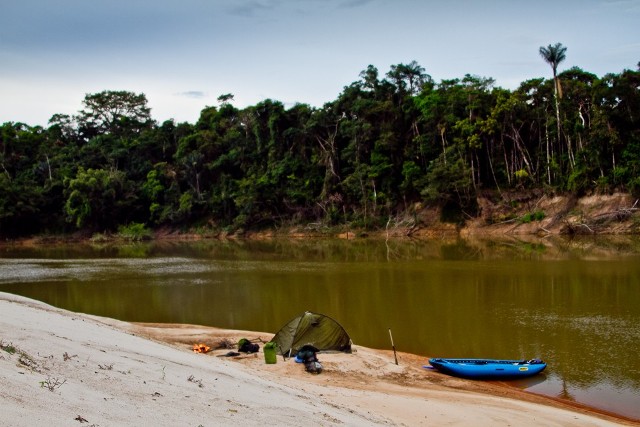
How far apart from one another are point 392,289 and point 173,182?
50.9 meters

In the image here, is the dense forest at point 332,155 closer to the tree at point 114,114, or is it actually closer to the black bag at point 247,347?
the tree at point 114,114

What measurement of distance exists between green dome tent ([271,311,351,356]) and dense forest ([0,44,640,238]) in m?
35.4

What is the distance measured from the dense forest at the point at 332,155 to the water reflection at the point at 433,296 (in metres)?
11.7

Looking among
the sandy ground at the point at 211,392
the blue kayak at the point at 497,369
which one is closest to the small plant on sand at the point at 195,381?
the sandy ground at the point at 211,392

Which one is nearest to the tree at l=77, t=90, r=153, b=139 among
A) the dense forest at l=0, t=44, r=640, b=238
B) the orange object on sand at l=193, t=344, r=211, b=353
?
the dense forest at l=0, t=44, r=640, b=238

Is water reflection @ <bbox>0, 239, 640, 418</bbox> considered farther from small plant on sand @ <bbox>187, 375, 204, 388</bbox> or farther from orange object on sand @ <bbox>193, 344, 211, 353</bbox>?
small plant on sand @ <bbox>187, 375, 204, 388</bbox>

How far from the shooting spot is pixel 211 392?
6340mm

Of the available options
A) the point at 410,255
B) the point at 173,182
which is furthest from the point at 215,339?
the point at 173,182

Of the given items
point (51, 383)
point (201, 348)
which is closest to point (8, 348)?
point (51, 383)

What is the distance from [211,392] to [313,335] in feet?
22.8

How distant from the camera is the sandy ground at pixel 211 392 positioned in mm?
4754

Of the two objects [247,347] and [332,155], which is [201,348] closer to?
[247,347]

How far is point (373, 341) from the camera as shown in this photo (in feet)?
48.2

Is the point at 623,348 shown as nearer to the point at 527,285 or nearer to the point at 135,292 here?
the point at 527,285
